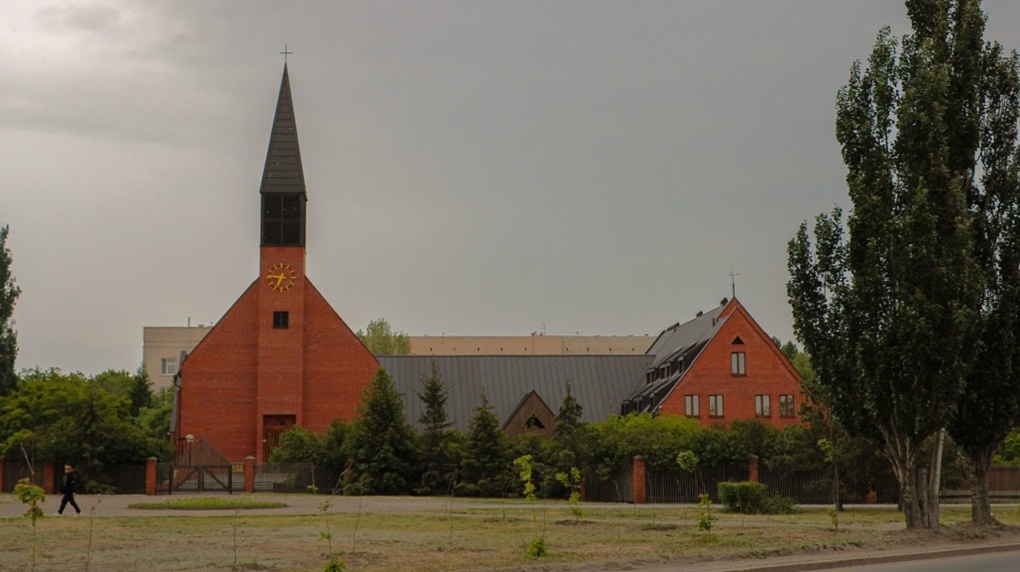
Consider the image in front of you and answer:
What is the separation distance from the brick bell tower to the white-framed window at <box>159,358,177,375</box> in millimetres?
83190

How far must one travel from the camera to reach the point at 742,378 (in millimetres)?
69688

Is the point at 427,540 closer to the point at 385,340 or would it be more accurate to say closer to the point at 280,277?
the point at 280,277

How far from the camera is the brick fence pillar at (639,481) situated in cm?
4606

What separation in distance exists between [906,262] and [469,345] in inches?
5754

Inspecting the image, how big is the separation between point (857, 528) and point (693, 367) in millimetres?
41029

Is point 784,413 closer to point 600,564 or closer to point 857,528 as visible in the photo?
point 857,528

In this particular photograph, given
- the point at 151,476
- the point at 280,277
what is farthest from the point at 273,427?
the point at 151,476

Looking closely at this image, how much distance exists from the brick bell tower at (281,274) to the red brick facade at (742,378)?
22.8 meters

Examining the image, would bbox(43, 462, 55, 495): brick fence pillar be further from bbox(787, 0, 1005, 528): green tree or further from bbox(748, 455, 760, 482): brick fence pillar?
bbox(787, 0, 1005, 528): green tree

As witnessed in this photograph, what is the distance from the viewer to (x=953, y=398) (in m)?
25.6

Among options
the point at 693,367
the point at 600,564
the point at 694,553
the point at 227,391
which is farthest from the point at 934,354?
the point at 227,391

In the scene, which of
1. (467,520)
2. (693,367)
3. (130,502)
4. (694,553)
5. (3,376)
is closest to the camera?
(694,553)

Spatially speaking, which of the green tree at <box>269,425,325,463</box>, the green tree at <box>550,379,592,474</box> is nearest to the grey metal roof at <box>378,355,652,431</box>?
the green tree at <box>269,425,325,463</box>

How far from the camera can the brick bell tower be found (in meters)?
69.6
